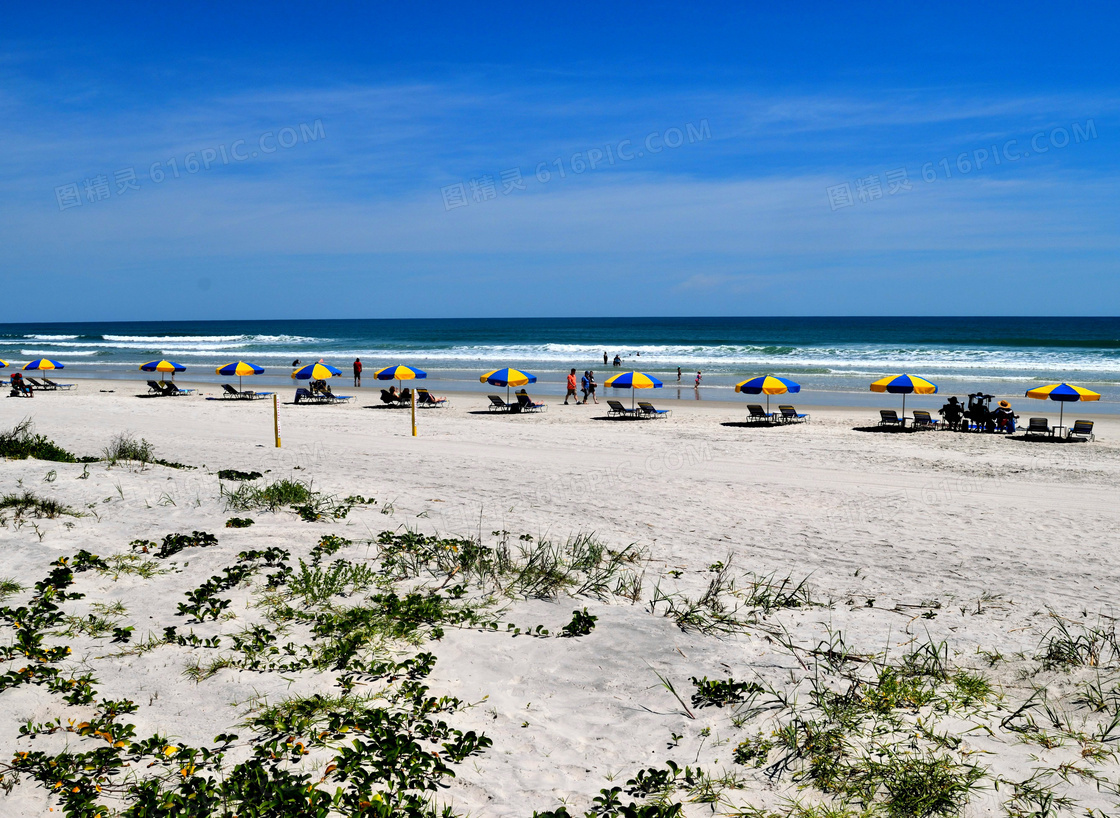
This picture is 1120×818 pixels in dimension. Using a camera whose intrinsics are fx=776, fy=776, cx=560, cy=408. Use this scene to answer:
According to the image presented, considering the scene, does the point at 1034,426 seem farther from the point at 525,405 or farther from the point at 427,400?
the point at 427,400

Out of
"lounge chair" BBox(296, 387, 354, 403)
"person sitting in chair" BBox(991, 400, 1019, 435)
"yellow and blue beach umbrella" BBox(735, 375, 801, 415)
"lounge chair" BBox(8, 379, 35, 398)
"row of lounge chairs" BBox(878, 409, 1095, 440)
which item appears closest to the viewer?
"row of lounge chairs" BBox(878, 409, 1095, 440)

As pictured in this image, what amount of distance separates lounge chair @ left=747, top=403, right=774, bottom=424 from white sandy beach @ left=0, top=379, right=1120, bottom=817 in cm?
295

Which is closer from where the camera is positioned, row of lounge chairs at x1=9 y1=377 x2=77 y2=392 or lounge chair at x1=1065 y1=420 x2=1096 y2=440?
lounge chair at x1=1065 y1=420 x2=1096 y2=440

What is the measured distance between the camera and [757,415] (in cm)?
1964

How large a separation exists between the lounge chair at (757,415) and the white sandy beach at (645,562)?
295cm

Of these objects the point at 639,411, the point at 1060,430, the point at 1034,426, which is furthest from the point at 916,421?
the point at 639,411

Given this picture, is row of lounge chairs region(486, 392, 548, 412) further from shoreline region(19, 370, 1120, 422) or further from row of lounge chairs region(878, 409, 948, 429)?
row of lounge chairs region(878, 409, 948, 429)

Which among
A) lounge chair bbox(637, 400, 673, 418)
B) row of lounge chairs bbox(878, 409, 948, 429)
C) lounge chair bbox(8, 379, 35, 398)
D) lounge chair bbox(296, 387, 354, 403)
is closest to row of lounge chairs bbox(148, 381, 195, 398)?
lounge chair bbox(8, 379, 35, 398)

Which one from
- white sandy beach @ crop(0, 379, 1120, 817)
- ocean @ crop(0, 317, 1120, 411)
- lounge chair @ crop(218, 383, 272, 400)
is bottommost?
white sandy beach @ crop(0, 379, 1120, 817)

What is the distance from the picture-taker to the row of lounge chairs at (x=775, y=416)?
64.5 feet

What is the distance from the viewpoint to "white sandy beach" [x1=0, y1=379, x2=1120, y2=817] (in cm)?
402

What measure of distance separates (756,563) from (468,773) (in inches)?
171

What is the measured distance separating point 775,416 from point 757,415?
29.6 inches

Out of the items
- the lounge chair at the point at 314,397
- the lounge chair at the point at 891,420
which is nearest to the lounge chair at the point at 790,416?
the lounge chair at the point at 891,420
